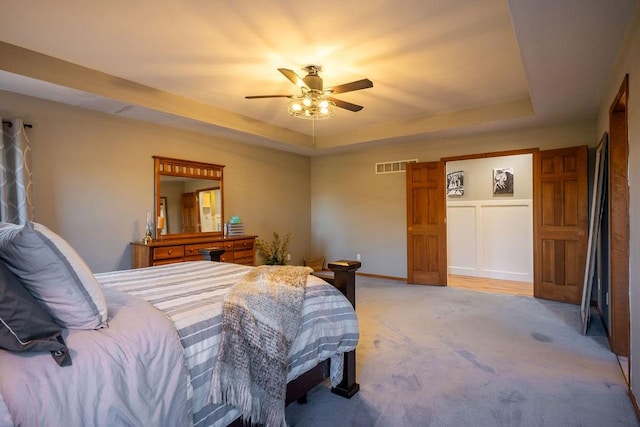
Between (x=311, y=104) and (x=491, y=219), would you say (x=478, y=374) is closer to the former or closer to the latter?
(x=311, y=104)

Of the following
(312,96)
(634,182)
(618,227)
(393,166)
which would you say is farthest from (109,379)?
(393,166)

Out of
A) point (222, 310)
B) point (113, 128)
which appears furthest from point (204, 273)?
point (113, 128)

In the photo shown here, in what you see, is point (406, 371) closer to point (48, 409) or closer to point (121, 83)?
point (48, 409)

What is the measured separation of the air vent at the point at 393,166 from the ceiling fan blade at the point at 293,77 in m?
2.94

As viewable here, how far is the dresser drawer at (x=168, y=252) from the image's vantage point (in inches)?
151

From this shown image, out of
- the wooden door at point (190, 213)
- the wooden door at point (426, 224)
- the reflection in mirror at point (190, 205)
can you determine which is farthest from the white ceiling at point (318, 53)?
the wooden door at point (426, 224)

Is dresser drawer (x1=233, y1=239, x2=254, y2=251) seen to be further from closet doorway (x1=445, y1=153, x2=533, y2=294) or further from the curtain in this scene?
closet doorway (x1=445, y1=153, x2=533, y2=294)

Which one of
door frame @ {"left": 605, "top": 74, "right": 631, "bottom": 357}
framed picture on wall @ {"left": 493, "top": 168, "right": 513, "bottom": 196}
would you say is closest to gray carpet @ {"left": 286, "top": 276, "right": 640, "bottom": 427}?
door frame @ {"left": 605, "top": 74, "right": 631, "bottom": 357}

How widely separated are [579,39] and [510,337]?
8.03ft

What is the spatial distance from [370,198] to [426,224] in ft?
3.77

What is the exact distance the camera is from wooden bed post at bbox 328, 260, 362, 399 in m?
2.13

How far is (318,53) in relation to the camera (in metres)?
2.91

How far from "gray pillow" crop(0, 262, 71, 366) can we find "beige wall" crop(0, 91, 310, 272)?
2951 millimetres

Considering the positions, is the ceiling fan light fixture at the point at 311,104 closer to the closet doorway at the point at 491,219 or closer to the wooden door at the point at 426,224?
the wooden door at the point at 426,224
